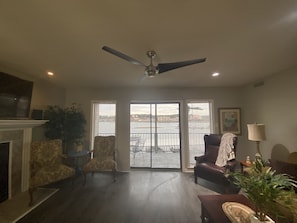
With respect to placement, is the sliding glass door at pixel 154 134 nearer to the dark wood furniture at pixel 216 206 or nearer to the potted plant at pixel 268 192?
the dark wood furniture at pixel 216 206

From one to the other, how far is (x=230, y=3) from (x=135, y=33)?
1.01 metres

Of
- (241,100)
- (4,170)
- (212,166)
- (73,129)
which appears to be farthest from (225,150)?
(4,170)

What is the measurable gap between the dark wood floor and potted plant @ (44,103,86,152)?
3.26 ft

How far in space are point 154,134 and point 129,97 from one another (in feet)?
4.44

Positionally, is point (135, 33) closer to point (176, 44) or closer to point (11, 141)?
point (176, 44)

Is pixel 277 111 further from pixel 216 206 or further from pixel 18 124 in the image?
pixel 18 124

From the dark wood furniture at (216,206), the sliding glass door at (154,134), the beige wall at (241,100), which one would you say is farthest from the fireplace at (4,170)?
the dark wood furniture at (216,206)

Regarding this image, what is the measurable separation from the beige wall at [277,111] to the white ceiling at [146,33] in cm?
39

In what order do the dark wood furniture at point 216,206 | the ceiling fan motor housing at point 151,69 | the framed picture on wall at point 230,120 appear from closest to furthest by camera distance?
the dark wood furniture at point 216,206 → the ceiling fan motor housing at point 151,69 → the framed picture on wall at point 230,120

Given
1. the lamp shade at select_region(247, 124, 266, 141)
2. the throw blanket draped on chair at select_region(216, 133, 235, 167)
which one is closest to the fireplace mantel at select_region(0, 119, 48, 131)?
the throw blanket draped on chair at select_region(216, 133, 235, 167)

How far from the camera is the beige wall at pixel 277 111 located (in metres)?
3.18

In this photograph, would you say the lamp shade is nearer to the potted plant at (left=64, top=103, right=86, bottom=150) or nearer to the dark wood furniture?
the dark wood furniture

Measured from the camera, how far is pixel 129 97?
485 centimetres

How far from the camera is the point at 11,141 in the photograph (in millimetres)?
3162
